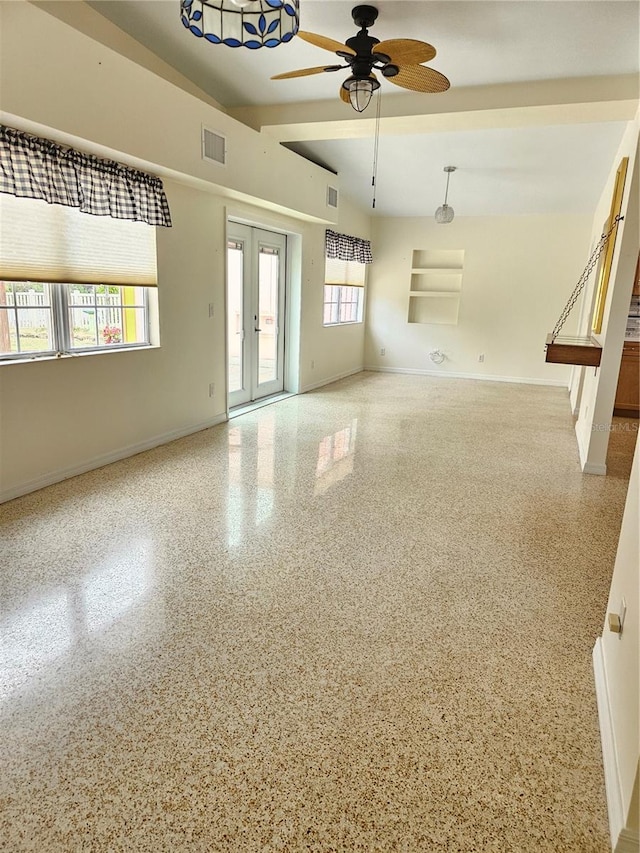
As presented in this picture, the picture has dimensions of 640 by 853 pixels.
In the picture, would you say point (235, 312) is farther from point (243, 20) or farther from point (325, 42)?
point (243, 20)

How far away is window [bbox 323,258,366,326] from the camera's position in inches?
301

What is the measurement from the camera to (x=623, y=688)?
155cm

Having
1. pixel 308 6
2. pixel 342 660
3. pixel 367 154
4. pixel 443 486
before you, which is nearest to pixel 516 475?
pixel 443 486

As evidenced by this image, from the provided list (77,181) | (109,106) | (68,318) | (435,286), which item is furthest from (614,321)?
(435,286)

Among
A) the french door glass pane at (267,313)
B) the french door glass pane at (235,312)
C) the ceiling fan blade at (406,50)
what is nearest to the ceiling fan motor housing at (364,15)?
the ceiling fan blade at (406,50)

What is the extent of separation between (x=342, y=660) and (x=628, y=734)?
0.95 m

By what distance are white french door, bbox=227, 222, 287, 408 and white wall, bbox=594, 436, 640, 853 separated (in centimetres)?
436

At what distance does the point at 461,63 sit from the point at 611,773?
4128 millimetres

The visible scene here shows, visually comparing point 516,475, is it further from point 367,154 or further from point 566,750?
point 367,154

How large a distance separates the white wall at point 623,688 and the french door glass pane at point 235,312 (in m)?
4.35

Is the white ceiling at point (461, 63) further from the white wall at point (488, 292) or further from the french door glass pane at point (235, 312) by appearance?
the white wall at point (488, 292)

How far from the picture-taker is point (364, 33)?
2920 mm

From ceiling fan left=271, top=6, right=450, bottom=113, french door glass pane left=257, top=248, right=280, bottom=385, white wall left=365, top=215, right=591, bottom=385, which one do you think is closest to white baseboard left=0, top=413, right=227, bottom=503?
french door glass pane left=257, top=248, right=280, bottom=385

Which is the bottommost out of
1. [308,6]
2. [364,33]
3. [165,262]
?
[165,262]
